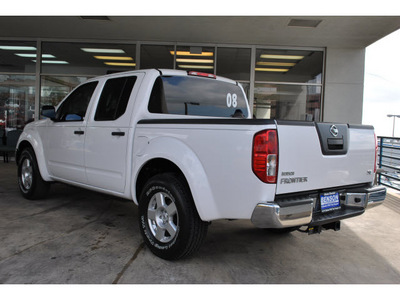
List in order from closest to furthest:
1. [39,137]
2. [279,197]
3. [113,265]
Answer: [279,197], [113,265], [39,137]

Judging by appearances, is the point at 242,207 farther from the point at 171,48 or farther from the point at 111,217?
the point at 171,48

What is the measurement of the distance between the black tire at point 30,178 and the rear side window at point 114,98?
5.91 ft

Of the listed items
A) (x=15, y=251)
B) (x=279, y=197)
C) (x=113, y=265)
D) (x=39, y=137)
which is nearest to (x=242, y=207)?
(x=279, y=197)

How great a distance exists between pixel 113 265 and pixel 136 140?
4.20ft

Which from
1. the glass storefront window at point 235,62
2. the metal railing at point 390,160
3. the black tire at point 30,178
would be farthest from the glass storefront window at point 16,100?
the metal railing at point 390,160

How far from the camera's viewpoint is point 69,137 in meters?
4.77

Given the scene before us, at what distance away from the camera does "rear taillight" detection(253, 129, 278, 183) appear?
2678 mm

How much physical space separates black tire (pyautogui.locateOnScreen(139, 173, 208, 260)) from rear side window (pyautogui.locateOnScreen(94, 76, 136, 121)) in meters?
1.10

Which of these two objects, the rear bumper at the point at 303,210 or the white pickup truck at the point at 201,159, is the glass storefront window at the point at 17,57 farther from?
the rear bumper at the point at 303,210

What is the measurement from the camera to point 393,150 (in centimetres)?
712

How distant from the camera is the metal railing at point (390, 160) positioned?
Result: 685 cm

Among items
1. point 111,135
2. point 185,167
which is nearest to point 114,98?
point 111,135

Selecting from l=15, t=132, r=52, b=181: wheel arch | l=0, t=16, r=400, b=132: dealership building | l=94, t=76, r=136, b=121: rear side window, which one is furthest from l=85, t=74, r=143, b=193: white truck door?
l=0, t=16, r=400, b=132: dealership building

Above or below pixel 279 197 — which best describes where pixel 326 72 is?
above
